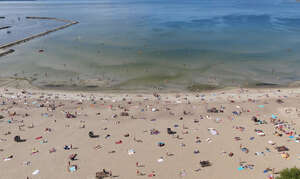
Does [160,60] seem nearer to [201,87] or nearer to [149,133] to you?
[201,87]

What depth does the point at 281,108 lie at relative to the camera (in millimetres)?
26797

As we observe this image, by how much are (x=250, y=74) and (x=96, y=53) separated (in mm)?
35444

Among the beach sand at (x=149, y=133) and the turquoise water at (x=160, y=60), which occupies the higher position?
the turquoise water at (x=160, y=60)

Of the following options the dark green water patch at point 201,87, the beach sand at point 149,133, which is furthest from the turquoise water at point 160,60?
the beach sand at point 149,133

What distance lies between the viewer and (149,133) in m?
22.4

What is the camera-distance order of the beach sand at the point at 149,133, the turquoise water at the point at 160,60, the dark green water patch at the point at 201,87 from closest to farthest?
the beach sand at the point at 149,133, the dark green water patch at the point at 201,87, the turquoise water at the point at 160,60

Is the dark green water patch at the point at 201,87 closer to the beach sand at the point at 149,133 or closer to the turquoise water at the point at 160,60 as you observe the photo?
the turquoise water at the point at 160,60

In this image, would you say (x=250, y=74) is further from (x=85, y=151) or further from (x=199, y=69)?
(x=85, y=151)

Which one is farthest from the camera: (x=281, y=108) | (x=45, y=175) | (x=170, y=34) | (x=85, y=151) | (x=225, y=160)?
(x=170, y=34)

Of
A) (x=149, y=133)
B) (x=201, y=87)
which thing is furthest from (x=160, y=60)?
(x=149, y=133)

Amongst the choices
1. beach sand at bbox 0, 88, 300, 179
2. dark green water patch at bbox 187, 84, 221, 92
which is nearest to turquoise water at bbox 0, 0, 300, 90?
dark green water patch at bbox 187, 84, 221, 92

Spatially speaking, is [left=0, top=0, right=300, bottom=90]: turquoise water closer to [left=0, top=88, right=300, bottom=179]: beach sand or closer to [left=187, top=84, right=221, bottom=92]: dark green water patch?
[left=187, top=84, right=221, bottom=92]: dark green water patch

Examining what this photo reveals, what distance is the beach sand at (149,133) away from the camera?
17.7m

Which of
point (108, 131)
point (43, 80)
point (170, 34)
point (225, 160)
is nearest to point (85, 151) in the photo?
point (108, 131)
